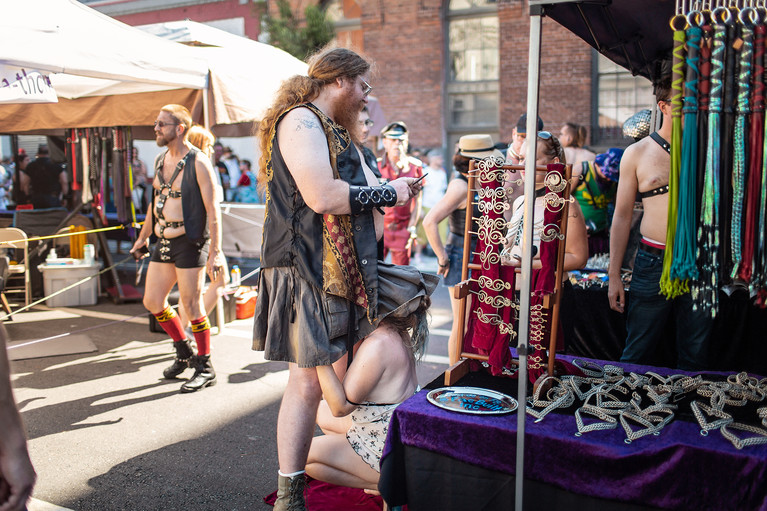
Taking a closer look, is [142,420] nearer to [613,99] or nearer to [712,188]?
[712,188]

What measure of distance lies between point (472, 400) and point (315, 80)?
4.75 feet

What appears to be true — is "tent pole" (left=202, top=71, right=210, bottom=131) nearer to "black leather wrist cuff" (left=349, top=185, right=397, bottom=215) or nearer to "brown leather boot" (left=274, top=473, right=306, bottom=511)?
"black leather wrist cuff" (left=349, top=185, right=397, bottom=215)

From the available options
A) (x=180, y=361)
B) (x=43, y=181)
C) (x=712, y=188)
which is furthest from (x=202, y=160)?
(x=43, y=181)

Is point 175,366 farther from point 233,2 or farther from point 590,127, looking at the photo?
point 233,2

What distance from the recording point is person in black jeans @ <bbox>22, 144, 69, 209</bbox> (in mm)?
10195

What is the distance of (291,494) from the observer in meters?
2.75

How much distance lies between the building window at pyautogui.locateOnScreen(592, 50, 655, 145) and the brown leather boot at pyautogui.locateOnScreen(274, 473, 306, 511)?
480 inches

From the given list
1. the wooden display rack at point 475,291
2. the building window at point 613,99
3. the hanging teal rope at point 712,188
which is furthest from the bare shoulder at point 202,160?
the building window at point 613,99

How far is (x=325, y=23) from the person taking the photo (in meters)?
14.7

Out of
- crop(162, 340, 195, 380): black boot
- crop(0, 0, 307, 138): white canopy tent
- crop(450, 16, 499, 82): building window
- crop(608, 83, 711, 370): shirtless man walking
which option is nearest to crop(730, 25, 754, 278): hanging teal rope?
crop(608, 83, 711, 370): shirtless man walking

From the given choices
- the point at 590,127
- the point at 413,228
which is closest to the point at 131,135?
the point at 413,228

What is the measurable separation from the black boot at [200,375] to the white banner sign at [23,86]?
214 cm

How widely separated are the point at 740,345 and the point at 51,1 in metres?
5.65

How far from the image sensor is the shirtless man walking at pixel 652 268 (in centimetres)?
316
